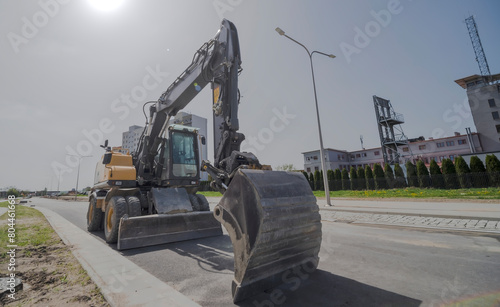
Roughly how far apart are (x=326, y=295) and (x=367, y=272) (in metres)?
1.17

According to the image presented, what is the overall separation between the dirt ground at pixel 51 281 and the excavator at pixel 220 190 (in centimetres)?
121

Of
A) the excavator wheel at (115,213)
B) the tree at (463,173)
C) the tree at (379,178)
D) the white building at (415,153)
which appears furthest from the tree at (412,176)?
the excavator wheel at (115,213)

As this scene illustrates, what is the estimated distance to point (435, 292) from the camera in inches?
112

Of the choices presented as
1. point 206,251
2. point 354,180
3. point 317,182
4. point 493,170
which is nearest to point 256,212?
point 206,251

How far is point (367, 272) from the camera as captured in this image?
3.57 m

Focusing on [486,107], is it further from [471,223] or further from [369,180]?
[471,223]

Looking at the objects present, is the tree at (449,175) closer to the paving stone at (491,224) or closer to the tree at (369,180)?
the tree at (369,180)

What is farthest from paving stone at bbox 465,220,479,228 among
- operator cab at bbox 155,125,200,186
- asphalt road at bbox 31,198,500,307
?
operator cab at bbox 155,125,200,186

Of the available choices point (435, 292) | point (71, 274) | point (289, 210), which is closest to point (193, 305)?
point (289, 210)

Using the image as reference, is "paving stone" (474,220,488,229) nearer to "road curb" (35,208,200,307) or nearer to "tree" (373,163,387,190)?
"road curb" (35,208,200,307)

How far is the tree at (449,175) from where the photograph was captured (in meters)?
20.3

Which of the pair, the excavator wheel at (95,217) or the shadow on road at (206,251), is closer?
the shadow on road at (206,251)

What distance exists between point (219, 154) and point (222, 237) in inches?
→ 135

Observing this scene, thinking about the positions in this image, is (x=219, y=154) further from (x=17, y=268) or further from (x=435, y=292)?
(x=17, y=268)
